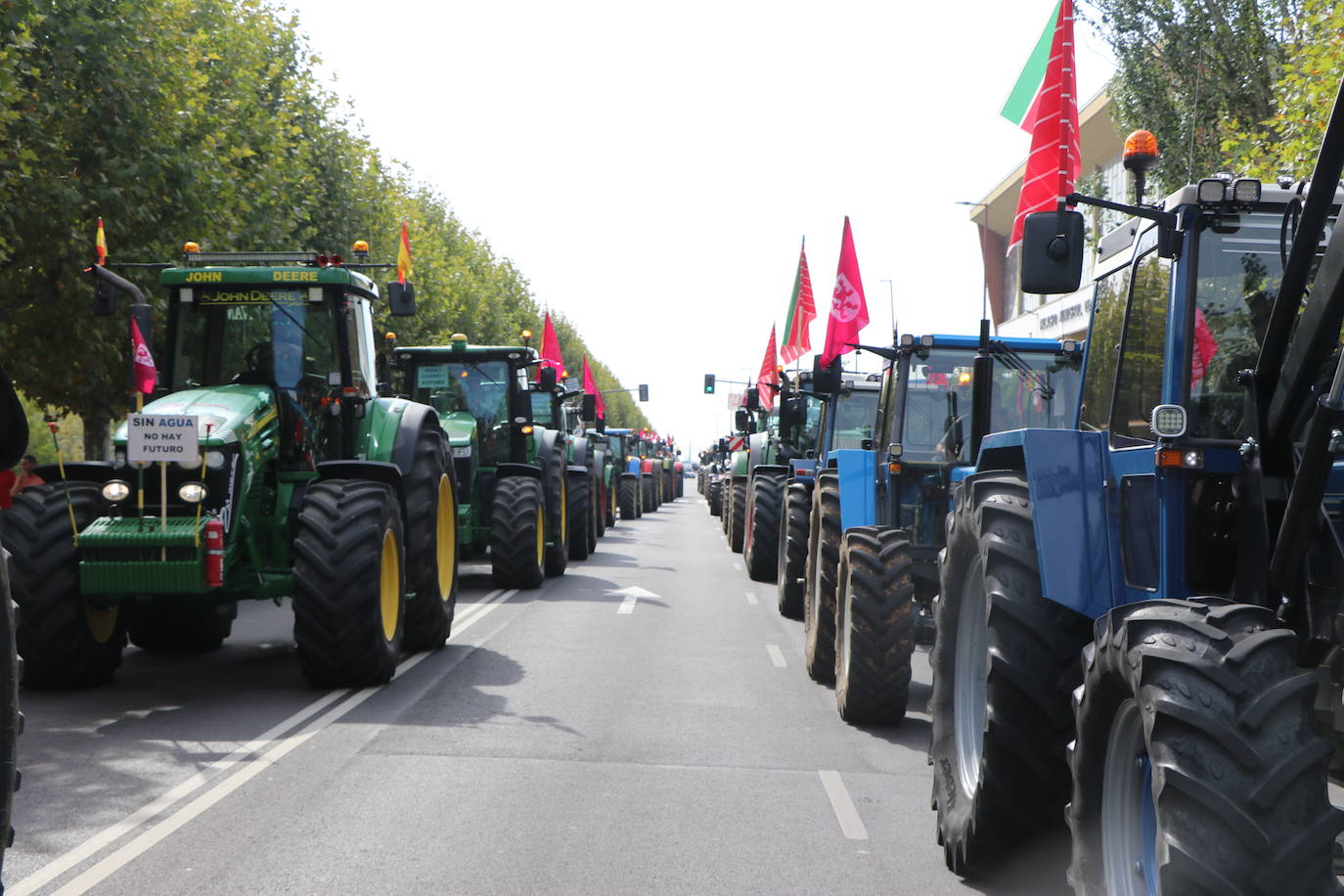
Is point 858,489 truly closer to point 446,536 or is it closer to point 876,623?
point 876,623

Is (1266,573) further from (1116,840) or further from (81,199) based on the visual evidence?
(81,199)

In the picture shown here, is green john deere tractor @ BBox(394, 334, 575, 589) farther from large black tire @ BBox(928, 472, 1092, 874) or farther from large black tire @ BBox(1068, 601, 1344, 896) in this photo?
large black tire @ BBox(1068, 601, 1344, 896)

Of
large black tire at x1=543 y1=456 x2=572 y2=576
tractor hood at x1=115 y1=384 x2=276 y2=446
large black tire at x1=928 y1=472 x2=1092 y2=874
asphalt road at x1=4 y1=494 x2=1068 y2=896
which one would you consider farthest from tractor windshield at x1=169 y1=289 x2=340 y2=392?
large black tire at x1=543 y1=456 x2=572 y2=576

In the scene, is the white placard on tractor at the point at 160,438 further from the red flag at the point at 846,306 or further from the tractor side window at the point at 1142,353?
the red flag at the point at 846,306

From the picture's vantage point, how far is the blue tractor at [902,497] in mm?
8477

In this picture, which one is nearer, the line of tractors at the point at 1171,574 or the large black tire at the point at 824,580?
the line of tractors at the point at 1171,574

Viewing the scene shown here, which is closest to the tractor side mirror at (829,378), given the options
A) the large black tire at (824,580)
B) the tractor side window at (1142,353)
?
the large black tire at (824,580)

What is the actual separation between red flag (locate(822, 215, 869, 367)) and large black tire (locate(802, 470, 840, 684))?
18.0ft

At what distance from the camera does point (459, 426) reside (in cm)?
1667

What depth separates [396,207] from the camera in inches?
1368

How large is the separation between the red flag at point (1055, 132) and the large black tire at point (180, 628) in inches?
266

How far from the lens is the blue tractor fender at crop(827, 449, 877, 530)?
9695 mm

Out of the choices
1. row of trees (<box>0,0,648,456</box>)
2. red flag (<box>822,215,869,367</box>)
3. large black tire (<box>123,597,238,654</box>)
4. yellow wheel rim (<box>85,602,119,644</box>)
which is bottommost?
large black tire (<box>123,597,238,654</box>)

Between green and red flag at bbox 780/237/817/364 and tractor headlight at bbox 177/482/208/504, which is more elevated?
green and red flag at bbox 780/237/817/364
